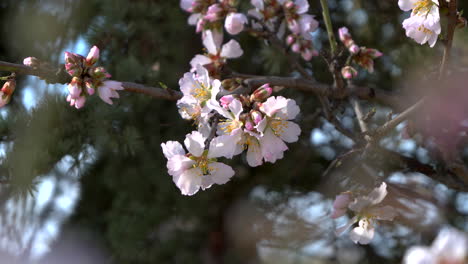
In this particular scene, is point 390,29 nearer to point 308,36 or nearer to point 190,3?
point 308,36

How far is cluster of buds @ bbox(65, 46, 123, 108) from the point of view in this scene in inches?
39.8

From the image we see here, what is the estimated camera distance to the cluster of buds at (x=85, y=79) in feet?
3.32

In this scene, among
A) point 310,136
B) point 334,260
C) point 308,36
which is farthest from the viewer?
point 334,260

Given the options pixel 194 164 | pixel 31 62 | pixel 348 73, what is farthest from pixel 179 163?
pixel 348 73

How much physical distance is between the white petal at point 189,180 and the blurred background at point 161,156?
1.27 ft

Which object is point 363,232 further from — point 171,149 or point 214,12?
point 214,12

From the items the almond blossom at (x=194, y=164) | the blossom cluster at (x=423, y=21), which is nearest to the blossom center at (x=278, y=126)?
the almond blossom at (x=194, y=164)

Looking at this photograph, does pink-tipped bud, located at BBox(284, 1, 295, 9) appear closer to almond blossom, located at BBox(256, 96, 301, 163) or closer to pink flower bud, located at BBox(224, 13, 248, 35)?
pink flower bud, located at BBox(224, 13, 248, 35)

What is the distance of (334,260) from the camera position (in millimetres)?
2102

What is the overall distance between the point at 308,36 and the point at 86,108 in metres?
0.66

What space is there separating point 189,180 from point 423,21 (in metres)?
0.59

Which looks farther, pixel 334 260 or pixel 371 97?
pixel 334 260

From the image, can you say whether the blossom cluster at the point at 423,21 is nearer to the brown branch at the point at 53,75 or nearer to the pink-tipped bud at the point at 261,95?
the pink-tipped bud at the point at 261,95

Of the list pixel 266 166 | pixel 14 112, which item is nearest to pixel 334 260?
pixel 266 166
